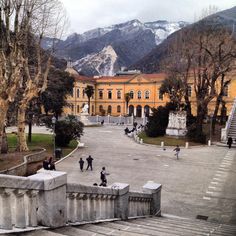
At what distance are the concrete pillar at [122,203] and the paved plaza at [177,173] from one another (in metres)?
6.79

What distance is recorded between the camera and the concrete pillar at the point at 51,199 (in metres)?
5.15

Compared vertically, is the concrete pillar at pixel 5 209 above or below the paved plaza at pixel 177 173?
above

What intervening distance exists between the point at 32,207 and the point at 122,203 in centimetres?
359

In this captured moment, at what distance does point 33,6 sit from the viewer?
77.7 feet

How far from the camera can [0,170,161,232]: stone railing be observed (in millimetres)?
4707

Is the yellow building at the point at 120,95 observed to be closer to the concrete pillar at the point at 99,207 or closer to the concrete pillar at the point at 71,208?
the concrete pillar at the point at 99,207

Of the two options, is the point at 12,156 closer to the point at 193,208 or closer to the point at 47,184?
the point at 193,208

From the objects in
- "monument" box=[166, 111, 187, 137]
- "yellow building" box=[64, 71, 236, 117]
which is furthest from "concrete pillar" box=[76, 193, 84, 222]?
"yellow building" box=[64, 71, 236, 117]

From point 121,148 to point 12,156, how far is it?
476 inches

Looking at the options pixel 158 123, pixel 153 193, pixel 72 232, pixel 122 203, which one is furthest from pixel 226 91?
pixel 72 232

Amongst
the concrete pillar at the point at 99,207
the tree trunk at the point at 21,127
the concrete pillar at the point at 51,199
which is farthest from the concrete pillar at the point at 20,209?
the tree trunk at the point at 21,127

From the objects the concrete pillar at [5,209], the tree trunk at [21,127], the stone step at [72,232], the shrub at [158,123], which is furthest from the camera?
the shrub at [158,123]

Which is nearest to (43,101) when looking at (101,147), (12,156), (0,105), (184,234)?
(101,147)

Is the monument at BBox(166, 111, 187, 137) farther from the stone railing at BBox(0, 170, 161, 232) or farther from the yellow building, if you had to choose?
Answer: the yellow building
